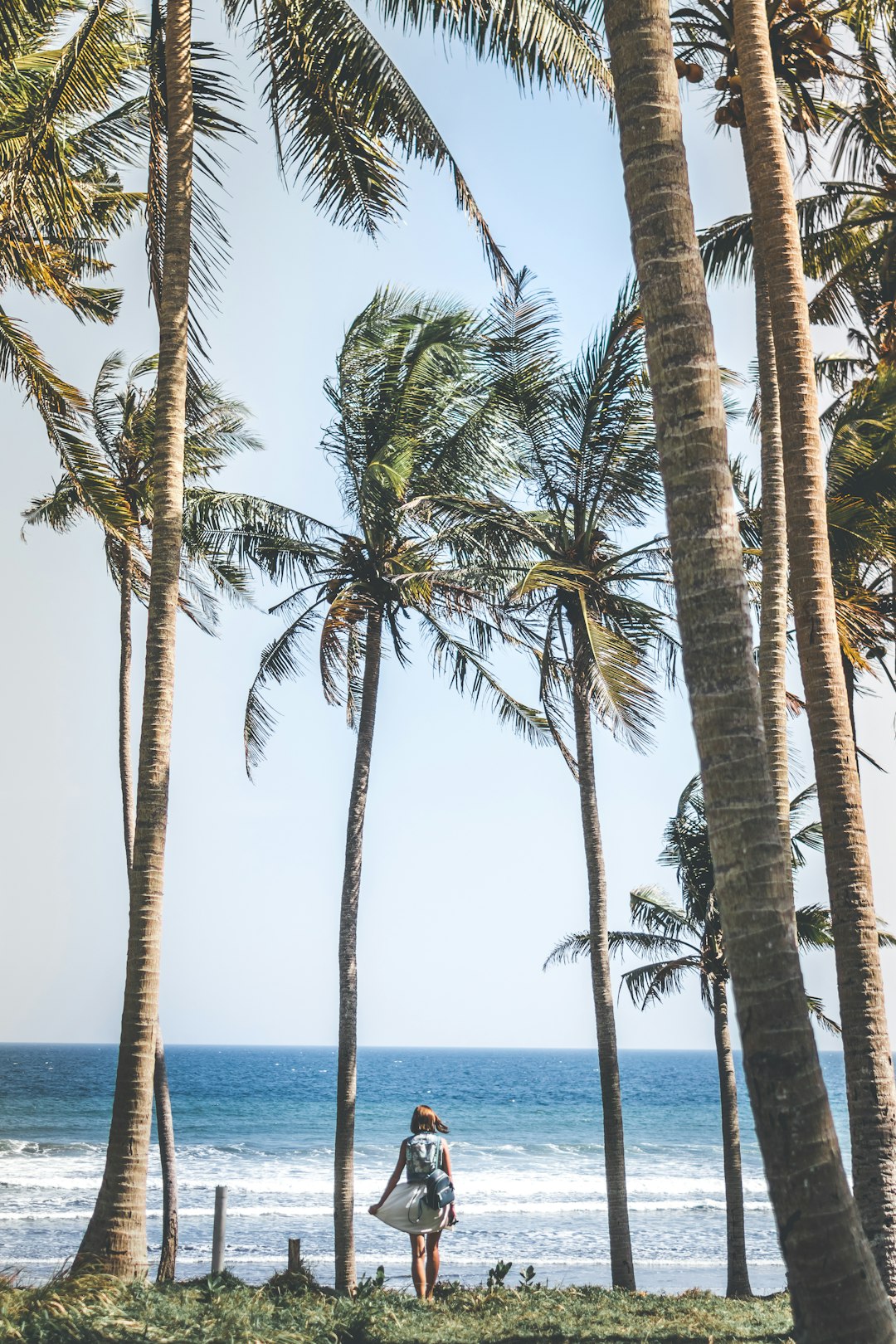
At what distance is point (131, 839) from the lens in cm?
1566

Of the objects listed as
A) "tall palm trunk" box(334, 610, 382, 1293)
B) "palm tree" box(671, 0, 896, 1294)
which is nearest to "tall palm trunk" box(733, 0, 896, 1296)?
"palm tree" box(671, 0, 896, 1294)

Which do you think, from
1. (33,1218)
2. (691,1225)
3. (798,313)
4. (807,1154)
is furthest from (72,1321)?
(691,1225)

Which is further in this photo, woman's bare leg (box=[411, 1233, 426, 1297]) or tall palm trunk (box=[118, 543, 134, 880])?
tall palm trunk (box=[118, 543, 134, 880])

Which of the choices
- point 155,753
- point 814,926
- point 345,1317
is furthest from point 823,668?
point 814,926

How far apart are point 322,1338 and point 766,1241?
21240mm

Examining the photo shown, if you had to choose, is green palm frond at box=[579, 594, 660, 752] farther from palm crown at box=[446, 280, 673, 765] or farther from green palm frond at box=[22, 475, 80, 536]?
green palm frond at box=[22, 475, 80, 536]

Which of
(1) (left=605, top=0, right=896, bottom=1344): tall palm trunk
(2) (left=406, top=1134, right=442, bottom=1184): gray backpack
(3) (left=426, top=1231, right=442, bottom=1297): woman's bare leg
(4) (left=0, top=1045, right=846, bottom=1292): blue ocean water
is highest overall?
(1) (left=605, top=0, right=896, bottom=1344): tall palm trunk

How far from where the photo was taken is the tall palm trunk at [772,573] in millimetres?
8516

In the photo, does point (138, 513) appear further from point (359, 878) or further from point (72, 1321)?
point (72, 1321)

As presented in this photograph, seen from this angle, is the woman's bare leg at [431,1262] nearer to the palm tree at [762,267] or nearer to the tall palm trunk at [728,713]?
the palm tree at [762,267]

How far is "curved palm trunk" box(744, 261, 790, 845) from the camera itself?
27.9ft

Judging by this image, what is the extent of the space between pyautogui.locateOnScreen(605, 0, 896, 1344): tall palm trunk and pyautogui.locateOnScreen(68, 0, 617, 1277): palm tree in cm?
454

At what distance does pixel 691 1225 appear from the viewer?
27328 millimetres

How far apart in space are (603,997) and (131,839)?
6894 millimetres
